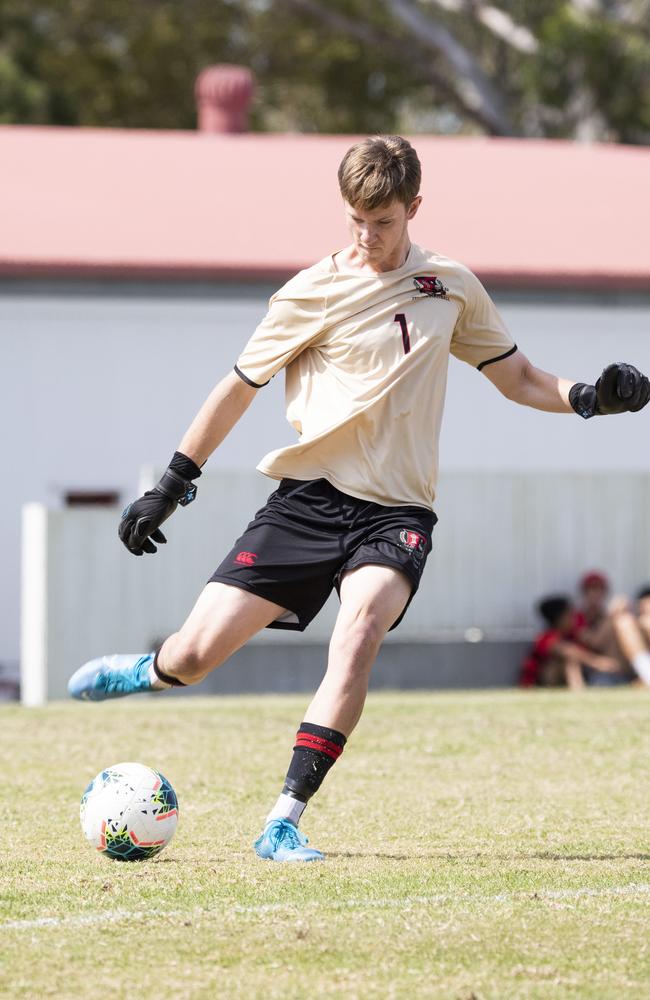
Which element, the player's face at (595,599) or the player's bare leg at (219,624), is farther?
the player's face at (595,599)

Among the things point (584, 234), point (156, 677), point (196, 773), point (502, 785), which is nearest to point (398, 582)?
point (156, 677)

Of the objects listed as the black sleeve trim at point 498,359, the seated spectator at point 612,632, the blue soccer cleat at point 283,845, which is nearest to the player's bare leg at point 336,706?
the blue soccer cleat at point 283,845

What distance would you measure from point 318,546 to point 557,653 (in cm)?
956

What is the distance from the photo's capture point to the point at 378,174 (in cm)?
555

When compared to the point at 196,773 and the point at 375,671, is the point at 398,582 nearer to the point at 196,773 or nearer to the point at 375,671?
Result: the point at 196,773

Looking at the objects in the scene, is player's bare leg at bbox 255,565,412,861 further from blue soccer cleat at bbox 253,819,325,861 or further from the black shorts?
the black shorts

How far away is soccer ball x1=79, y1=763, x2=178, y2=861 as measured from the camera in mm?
5609

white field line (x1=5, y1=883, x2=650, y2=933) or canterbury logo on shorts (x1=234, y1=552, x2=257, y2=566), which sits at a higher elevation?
canterbury logo on shorts (x1=234, y1=552, x2=257, y2=566)

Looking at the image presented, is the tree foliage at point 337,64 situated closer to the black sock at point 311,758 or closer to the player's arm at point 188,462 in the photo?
the player's arm at point 188,462

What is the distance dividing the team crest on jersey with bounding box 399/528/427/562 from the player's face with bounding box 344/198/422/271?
96 centimetres

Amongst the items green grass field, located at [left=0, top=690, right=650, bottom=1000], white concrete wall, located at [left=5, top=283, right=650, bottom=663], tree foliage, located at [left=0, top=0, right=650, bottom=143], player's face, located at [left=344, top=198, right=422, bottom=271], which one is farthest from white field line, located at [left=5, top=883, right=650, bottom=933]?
tree foliage, located at [left=0, top=0, right=650, bottom=143]

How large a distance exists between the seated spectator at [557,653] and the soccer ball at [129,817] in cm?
966

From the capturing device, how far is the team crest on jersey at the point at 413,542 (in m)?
5.81

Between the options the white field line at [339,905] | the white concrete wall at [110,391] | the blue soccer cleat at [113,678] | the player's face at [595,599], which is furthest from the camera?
the white concrete wall at [110,391]
